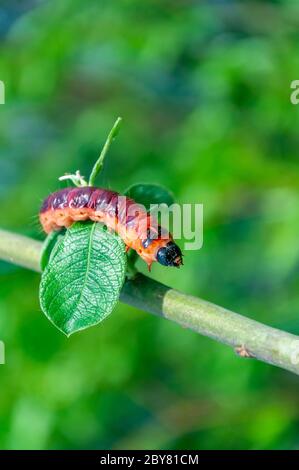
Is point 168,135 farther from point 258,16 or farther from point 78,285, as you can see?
A: point 78,285

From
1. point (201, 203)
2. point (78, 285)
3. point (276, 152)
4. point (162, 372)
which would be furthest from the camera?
point (162, 372)

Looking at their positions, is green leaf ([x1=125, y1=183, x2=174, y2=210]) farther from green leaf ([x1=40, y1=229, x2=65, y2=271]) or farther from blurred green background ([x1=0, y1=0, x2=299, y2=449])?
blurred green background ([x1=0, y1=0, x2=299, y2=449])

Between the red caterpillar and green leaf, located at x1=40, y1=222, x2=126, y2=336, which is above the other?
the red caterpillar

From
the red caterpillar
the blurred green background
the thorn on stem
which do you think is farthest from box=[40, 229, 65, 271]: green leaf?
the blurred green background

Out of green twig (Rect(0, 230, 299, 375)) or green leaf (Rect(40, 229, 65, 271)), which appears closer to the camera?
green twig (Rect(0, 230, 299, 375))

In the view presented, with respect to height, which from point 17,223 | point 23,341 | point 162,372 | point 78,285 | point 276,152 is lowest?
point 78,285

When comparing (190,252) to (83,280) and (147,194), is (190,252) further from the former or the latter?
(83,280)

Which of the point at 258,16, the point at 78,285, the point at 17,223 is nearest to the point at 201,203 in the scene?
the point at 17,223
